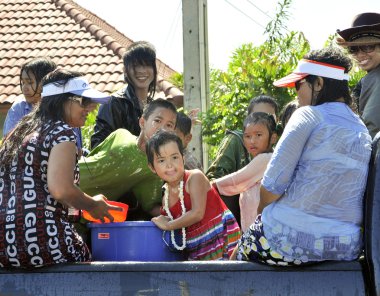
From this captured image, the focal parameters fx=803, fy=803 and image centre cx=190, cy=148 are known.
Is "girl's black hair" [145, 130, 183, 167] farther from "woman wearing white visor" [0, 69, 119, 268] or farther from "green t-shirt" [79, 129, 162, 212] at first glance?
"woman wearing white visor" [0, 69, 119, 268]

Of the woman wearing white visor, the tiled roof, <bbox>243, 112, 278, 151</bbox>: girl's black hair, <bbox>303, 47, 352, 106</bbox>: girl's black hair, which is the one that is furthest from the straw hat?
the tiled roof

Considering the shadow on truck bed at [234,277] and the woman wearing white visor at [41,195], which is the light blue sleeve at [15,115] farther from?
the shadow on truck bed at [234,277]

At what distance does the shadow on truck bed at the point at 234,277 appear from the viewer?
315 centimetres

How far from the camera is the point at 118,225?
373 cm

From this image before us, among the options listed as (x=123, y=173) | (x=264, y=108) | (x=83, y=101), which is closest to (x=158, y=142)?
(x=123, y=173)

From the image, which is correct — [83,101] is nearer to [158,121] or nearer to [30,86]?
[158,121]

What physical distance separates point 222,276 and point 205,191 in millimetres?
859

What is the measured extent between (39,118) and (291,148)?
122 cm

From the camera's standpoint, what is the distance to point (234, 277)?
3.21 metres

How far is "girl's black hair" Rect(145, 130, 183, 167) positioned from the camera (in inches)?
158

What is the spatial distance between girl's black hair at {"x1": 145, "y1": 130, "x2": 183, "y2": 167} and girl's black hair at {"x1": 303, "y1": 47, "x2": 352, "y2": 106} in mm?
798

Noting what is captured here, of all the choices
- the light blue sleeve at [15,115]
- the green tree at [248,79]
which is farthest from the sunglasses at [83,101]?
the green tree at [248,79]

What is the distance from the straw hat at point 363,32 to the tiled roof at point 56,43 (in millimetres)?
10002

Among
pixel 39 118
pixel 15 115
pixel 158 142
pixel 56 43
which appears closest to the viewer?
pixel 39 118
